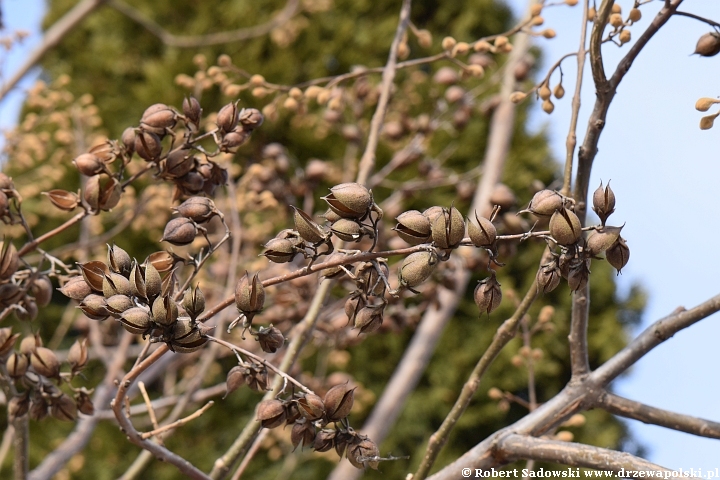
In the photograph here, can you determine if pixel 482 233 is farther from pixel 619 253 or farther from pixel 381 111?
pixel 381 111

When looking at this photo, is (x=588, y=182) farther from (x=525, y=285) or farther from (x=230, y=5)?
(x=230, y=5)

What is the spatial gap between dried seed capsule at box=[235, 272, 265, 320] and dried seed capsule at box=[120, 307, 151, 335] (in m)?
0.07

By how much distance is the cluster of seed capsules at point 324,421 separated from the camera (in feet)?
1.90

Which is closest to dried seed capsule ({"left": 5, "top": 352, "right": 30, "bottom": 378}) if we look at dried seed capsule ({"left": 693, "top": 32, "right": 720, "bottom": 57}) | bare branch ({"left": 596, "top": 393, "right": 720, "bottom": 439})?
bare branch ({"left": 596, "top": 393, "right": 720, "bottom": 439})

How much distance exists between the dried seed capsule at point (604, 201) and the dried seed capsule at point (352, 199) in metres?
0.17

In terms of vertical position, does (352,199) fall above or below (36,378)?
above

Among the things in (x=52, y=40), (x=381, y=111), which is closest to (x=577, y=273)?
(x=381, y=111)

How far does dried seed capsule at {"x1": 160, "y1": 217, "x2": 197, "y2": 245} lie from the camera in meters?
0.65

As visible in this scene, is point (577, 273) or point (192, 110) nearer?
point (577, 273)

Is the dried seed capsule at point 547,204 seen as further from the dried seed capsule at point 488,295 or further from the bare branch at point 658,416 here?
the bare branch at point 658,416

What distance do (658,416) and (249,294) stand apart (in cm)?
45

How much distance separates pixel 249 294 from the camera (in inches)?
21.7

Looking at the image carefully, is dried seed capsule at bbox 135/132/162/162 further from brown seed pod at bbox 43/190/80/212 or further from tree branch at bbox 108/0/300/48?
tree branch at bbox 108/0/300/48

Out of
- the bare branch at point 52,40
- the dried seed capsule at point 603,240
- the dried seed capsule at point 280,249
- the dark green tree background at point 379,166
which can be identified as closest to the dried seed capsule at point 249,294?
the dried seed capsule at point 280,249
